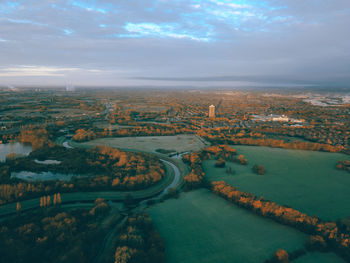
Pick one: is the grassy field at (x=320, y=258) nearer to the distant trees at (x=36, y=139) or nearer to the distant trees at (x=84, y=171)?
the distant trees at (x=84, y=171)

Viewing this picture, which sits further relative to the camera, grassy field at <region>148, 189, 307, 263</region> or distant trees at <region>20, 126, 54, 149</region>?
distant trees at <region>20, 126, 54, 149</region>

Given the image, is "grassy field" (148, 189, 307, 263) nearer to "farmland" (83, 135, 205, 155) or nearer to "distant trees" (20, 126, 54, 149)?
"farmland" (83, 135, 205, 155)

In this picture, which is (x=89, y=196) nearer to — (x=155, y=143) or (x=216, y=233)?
(x=216, y=233)

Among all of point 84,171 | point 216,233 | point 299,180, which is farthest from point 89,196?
point 299,180

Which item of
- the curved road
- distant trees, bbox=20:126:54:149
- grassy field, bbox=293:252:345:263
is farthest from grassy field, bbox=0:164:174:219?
distant trees, bbox=20:126:54:149

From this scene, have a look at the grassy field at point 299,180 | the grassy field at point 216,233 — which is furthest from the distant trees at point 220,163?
the grassy field at point 216,233
